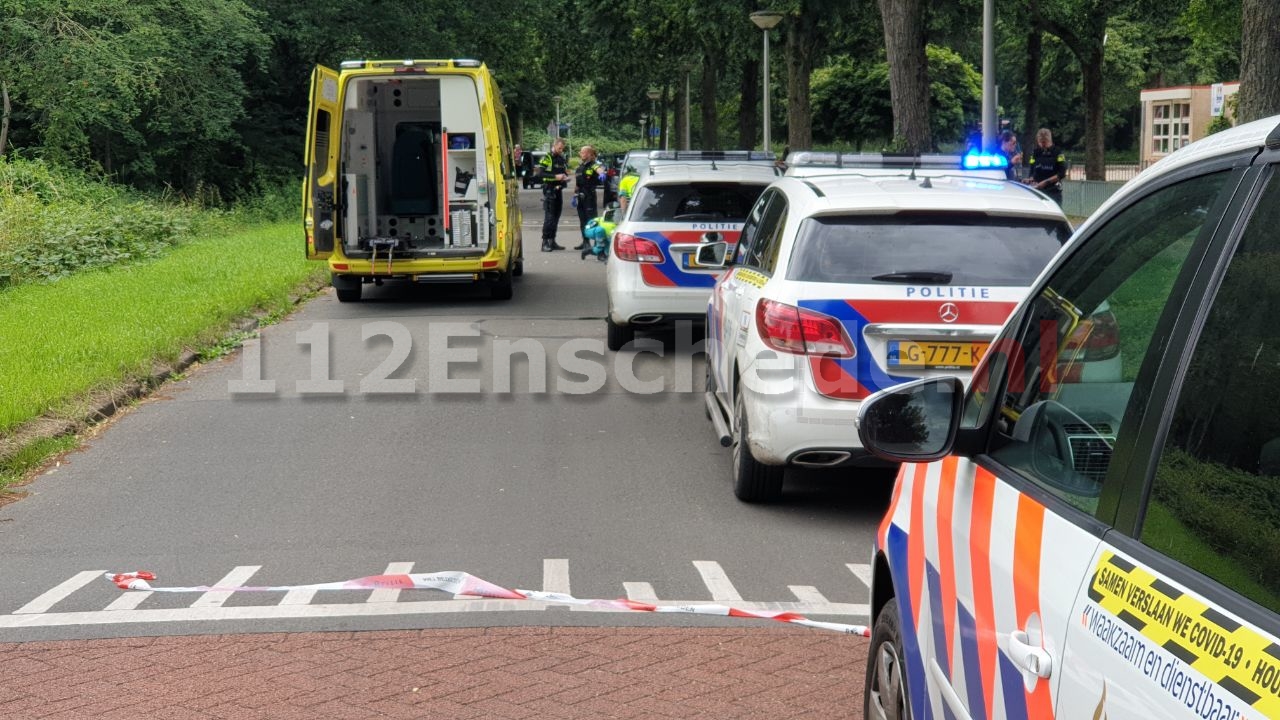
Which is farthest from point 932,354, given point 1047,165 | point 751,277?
point 1047,165

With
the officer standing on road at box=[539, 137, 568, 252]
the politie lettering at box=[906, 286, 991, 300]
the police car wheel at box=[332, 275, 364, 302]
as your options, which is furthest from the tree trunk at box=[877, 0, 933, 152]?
the politie lettering at box=[906, 286, 991, 300]

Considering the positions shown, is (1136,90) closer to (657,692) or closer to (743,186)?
(743,186)

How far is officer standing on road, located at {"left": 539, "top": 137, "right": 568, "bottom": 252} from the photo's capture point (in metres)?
26.7

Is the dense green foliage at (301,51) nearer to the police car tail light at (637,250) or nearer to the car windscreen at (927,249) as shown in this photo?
the police car tail light at (637,250)

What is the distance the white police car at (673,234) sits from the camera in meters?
13.1

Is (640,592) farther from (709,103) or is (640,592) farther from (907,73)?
(709,103)

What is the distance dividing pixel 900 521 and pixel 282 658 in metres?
2.72

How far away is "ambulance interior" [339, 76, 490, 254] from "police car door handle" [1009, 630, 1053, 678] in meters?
15.4

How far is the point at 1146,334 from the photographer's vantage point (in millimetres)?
2439

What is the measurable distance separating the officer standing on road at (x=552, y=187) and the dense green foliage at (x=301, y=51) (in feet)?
20.6

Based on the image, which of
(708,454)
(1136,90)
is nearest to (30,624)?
(708,454)

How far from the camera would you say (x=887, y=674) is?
3.90 m

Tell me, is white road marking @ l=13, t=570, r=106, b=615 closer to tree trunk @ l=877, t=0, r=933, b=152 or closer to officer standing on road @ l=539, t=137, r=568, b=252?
tree trunk @ l=877, t=0, r=933, b=152

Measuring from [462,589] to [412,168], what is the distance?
45.6 feet
